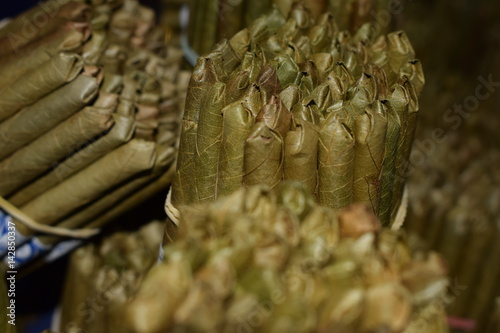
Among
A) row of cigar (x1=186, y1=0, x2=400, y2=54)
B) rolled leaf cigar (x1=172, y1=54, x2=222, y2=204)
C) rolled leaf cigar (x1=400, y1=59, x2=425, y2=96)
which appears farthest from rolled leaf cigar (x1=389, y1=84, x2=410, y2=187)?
row of cigar (x1=186, y1=0, x2=400, y2=54)

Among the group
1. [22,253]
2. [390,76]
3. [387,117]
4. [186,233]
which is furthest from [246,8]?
[186,233]

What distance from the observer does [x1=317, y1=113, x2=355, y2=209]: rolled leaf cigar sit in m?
1.45

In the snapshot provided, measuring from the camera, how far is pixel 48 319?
2.65m

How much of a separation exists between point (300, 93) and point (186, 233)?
2.03 ft

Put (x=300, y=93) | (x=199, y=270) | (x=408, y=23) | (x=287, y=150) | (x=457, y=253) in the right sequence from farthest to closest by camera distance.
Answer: (x=408, y=23)
(x=457, y=253)
(x=300, y=93)
(x=287, y=150)
(x=199, y=270)

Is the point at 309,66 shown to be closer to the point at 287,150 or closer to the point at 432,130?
the point at 287,150

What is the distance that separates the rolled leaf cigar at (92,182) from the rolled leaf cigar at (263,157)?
0.50 meters

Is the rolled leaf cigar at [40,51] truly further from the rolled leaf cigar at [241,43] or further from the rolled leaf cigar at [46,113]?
the rolled leaf cigar at [241,43]

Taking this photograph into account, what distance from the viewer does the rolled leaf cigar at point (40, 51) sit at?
2.03m

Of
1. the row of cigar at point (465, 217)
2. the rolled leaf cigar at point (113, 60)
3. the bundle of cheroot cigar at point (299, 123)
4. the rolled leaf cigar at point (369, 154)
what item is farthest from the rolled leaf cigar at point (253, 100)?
the row of cigar at point (465, 217)

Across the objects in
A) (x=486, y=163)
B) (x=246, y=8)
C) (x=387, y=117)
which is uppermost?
(x=387, y=117)

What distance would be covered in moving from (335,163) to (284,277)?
0.47 m

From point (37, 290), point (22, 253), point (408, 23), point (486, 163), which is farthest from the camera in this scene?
point (408, 23)

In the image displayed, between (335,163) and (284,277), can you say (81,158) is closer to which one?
(335,163)
